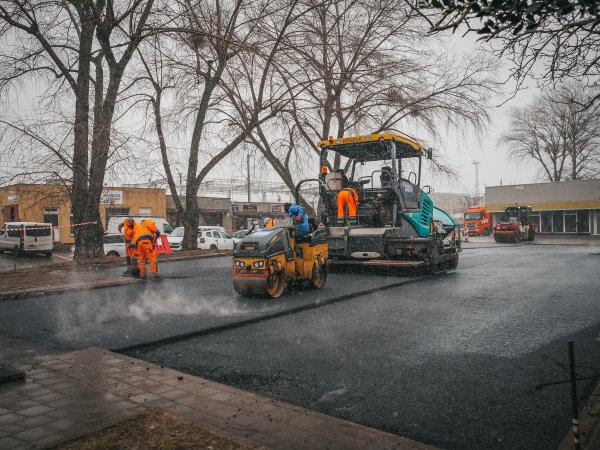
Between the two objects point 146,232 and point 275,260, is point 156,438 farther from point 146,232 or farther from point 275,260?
point 146,232

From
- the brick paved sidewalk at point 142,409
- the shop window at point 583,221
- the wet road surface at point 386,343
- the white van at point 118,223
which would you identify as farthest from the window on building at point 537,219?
the brick paved sidewalk at point 142,409

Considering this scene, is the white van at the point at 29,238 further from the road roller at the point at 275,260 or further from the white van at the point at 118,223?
the road roller at the point at 275,260

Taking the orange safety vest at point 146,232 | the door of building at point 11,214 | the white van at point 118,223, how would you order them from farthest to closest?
the door of building at point 11,214, the white van at point 118,223, the orange safety vest at point 146,232

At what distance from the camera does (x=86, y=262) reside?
1508 cm

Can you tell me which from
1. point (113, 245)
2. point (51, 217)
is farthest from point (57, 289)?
point (51, 217)

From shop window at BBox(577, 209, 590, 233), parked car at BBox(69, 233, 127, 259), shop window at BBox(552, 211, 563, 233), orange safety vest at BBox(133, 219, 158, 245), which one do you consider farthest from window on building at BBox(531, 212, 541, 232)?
orange safety vest at BBox(133, 219, 158, 245)

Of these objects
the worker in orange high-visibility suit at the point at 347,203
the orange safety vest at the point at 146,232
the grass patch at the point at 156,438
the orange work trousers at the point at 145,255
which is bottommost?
the grass patch at the point at 156,438

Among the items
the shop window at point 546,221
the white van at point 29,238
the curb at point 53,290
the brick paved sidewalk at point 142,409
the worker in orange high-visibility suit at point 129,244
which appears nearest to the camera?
the brick paved sidewalk at point 142,409

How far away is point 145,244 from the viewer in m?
12.1

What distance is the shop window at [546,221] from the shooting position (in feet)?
156

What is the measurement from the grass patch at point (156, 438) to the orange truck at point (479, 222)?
161ft

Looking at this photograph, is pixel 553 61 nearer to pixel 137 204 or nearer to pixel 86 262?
pixel 86 262

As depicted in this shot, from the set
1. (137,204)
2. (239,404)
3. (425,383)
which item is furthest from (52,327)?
(137,204)

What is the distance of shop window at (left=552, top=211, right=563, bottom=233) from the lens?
46.9 metres
